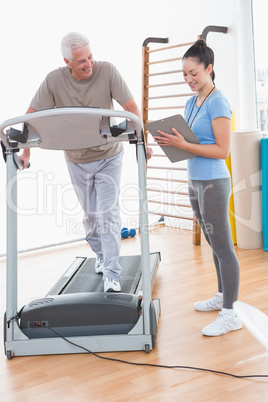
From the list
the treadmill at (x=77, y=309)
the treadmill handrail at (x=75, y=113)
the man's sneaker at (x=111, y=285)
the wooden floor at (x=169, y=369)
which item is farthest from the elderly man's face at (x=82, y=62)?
the wooden floor at (x=169, y=369)

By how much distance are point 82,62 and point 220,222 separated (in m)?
1.10

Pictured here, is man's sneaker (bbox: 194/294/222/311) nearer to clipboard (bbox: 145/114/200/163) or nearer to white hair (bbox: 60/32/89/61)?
clipboard (bbox: 145/114/200/163)

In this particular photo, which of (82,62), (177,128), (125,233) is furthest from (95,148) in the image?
(125,233)

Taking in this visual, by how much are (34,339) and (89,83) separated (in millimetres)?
1387

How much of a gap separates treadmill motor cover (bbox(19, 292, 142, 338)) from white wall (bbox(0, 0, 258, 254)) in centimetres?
217

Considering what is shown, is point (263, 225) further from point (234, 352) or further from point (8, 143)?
point (8, 143)

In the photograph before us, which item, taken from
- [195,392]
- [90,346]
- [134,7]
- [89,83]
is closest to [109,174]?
[89,83]

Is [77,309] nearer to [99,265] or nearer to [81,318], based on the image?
[81,318]

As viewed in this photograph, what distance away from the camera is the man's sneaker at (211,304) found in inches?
121

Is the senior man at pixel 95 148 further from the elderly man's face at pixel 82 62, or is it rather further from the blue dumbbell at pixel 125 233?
the blue dumbbell at pixel 125 233

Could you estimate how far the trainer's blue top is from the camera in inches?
102

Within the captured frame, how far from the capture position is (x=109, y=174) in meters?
3.23

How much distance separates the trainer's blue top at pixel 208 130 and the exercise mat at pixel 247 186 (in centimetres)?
171

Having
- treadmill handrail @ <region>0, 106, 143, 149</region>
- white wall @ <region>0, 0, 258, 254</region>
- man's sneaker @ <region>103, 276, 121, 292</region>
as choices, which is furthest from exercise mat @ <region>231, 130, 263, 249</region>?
treadmill handrail @ <region>0, 106, 143, 149</region>
